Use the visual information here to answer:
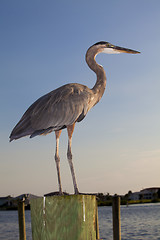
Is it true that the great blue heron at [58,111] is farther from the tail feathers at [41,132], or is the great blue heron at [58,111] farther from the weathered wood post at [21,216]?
the weathered wood post at [21,216]

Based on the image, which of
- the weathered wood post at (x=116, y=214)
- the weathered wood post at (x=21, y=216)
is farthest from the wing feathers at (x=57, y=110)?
the weathered wood post at (x=21, y=216)

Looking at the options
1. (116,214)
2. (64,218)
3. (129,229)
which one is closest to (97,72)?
(64,218)

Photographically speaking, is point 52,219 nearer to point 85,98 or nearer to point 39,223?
point 39,223

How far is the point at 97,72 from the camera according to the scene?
6.07 meters

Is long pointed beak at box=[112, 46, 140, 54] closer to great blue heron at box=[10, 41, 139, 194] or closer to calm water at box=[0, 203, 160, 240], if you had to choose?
great blue heron at box=[10, 41, 139, 194]

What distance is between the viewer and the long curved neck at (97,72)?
19.5 feet

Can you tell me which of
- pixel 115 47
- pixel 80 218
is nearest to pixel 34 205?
pixel 80 218

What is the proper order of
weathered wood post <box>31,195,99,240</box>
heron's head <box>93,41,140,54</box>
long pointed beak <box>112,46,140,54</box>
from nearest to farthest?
weathered wood post <box>31,195,99,240</box>, heron's head <box>93,41,140,54</box>, long pointed beak <box>112,46,140,54</box>

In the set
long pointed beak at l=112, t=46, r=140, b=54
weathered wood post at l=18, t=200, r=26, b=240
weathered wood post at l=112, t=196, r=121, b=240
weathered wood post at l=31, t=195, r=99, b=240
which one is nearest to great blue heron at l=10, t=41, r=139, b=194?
long pointed beak at l=112, t=46, r=140, b=54

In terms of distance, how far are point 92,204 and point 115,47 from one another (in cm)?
343

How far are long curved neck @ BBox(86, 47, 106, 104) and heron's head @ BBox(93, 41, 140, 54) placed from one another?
0.25 ft

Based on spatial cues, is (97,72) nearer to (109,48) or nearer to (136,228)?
(109,48)

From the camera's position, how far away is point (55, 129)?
18.0ft

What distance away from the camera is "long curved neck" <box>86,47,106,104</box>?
5931 millimetres
